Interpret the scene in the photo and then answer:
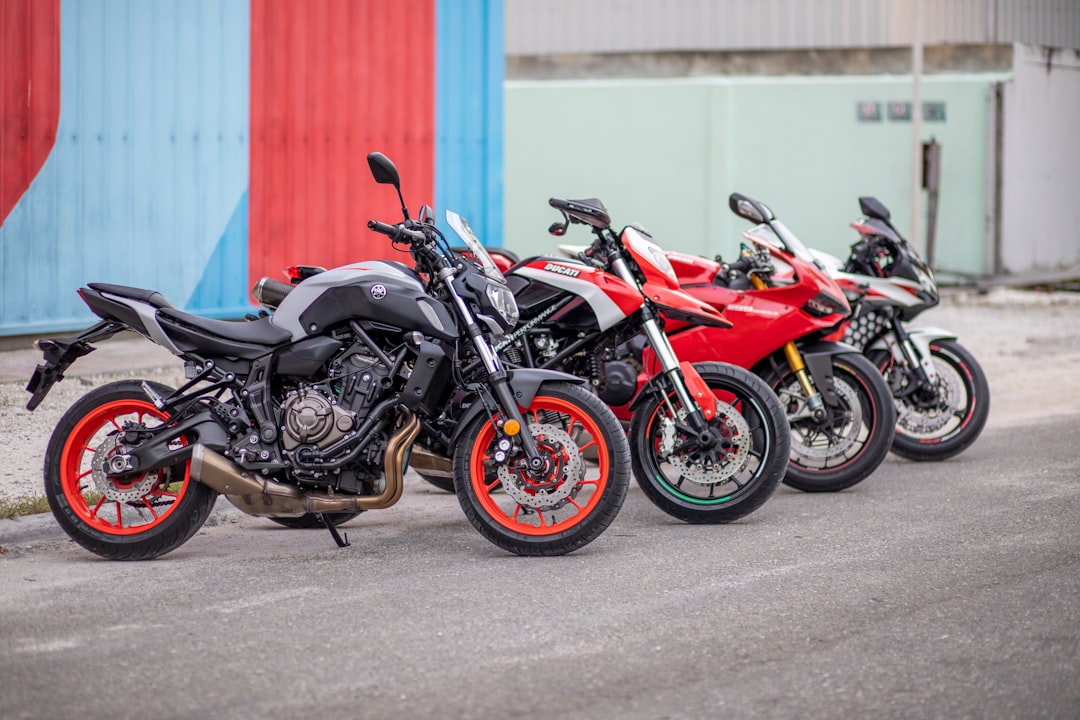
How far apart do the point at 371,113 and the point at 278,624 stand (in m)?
7.77

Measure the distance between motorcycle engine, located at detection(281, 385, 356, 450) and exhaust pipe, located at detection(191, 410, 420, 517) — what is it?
0.19 m

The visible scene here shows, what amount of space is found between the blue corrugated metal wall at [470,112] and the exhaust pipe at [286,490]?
6876 mm

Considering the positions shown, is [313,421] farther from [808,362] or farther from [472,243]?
[808,362]

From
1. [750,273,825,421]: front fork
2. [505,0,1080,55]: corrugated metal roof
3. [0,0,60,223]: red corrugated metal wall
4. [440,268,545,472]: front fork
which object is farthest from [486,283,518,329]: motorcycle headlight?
[505,0,1080,55]: corrugated metal roof

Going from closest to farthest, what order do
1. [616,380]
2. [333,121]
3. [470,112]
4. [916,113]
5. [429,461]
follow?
[429,461]
[616,380]
[333,121]
[470,112]
[916,113]

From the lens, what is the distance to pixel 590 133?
763 inches

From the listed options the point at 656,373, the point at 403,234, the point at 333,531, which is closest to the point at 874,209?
the point at 656,373

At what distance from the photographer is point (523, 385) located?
626cm

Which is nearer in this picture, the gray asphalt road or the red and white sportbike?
the gray asphalt road

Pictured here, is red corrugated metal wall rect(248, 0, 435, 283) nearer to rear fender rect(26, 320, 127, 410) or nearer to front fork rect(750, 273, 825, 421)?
front fork rect(750, 273, 825, 421)

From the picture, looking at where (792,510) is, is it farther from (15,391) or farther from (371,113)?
(371,113)

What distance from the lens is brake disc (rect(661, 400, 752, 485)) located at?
6.78m

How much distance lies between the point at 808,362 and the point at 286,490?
2.92 m

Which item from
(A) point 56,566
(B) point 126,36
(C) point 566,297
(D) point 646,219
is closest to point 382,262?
(C) point 566,297
